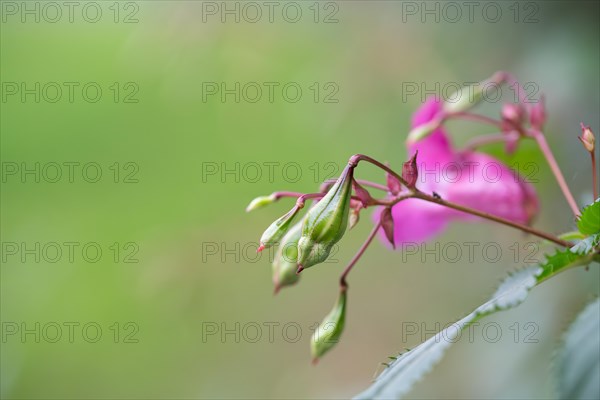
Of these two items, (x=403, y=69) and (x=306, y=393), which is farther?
(x=306, y=393)

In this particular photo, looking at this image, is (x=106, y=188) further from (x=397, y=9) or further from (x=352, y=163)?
(x=352, y=163)

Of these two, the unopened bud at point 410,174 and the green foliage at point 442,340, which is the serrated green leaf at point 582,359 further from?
the unopened bud at point 410,174

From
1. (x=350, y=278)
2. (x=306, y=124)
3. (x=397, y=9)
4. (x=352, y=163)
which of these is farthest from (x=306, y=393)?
(x=352, y=163)

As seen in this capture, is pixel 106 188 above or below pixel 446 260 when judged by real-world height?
above

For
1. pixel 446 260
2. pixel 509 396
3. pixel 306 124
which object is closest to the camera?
pixel 509 396

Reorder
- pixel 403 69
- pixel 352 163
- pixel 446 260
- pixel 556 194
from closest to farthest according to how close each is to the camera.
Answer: pixel 352 163 → pixel 556 194 → pixel 403 69 → pixel 446 260

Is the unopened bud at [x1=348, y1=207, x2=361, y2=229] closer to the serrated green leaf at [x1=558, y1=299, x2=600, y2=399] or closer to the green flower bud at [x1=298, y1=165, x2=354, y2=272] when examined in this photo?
the green flower bud at [x1=298, y1=165, x2=354, y2=272]

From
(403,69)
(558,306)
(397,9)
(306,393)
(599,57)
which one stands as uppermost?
(397,9)

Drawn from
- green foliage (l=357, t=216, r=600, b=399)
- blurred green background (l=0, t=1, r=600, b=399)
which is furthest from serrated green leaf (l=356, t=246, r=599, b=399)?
blurred green background (l=0, t=1, r=600, b=399)
